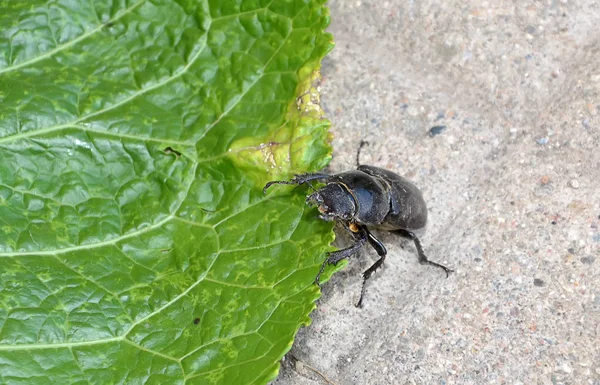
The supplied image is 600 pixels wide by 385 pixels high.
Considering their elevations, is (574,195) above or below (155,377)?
above

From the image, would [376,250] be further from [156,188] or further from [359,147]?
[156,188]

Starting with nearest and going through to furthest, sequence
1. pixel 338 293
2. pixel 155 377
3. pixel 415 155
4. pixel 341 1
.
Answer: pixel 155 377, pixel 338 293, pixel 415 155, pixel 341 1

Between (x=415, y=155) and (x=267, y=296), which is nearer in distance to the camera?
(x=267, y=296)

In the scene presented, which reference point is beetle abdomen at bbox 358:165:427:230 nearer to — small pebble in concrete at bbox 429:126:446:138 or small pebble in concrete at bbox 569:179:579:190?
small pebble in concrete at bbox 429:126:446:138

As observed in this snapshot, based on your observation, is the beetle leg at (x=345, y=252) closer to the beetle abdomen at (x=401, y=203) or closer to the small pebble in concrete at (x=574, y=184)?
the beetle abdomen at (x=401, y=203)

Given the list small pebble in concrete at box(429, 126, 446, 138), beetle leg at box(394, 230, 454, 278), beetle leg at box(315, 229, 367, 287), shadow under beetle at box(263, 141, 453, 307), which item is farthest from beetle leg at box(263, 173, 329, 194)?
small pebble in concrete at box(429, 126, 446, 138)

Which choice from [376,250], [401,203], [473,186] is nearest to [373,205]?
[401,203]

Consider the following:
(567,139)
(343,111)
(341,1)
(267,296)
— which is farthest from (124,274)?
(567,139)

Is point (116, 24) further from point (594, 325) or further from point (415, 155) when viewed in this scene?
point (594, 325)

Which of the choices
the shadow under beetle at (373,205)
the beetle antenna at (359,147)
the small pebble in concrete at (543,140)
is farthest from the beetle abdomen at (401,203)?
the small pebble in concrete at (543,140)
